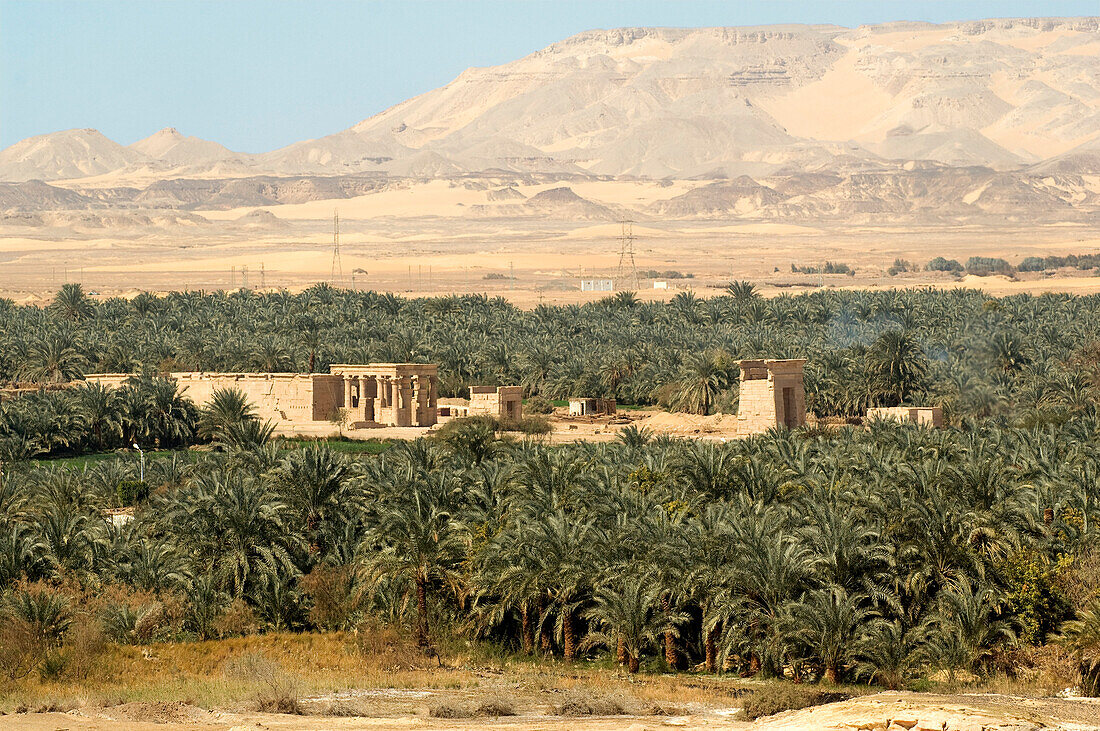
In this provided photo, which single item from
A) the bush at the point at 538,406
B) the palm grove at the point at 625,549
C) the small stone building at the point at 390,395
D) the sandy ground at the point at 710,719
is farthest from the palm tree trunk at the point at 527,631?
the bush at the point at 538,406

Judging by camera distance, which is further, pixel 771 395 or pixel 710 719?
pixel 771 395

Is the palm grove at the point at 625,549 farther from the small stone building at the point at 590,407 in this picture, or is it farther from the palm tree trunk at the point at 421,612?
the small stone building at the point at 590,407

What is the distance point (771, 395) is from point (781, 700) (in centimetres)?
2680

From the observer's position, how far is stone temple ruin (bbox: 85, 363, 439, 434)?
58.2 metres

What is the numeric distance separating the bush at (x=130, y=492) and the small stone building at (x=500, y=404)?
18920 mm

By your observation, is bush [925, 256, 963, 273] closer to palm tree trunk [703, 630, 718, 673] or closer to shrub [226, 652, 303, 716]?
palm tree trunk [703, 630, 718, 673]

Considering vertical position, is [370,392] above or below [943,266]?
below

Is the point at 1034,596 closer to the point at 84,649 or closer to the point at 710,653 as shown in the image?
the point at 710,653

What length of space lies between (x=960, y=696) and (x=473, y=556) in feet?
34.1

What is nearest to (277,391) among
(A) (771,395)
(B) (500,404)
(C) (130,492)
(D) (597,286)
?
(B) (500,404)

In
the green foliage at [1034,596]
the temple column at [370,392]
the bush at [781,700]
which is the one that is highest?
the temple column at [370,392]

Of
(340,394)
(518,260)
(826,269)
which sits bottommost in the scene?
(340,394)

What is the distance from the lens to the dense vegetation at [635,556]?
27.5m

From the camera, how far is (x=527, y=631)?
2995 cm
